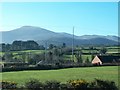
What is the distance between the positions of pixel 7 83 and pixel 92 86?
10.8 ft

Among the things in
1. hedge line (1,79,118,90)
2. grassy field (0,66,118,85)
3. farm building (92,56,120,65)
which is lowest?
grassy field (0,66,118,85)

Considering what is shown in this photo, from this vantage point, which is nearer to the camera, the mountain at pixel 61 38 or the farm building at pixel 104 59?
the farm building at pixel 104 59

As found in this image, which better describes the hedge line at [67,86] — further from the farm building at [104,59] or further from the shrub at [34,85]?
the farm building at [104,59]

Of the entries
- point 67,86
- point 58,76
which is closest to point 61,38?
point 58,76

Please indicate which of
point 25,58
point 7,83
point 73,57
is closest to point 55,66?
point 25,58

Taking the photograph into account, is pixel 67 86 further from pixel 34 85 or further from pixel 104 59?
pixel 104 59

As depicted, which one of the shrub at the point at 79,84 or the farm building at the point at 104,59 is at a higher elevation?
the farm building at the point at 104,59

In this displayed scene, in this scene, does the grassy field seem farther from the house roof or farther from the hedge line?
the house roof

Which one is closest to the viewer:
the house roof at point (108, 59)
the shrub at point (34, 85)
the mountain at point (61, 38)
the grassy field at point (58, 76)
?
the shrub at point (34, 85)

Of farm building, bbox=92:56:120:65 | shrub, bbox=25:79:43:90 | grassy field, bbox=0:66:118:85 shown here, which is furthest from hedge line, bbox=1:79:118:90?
farm building, bbox=92:56:120:65

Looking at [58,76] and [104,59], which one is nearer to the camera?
[58,76]

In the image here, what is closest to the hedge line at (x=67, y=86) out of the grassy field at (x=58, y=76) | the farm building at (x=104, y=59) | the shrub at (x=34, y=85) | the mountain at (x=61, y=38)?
the shrub at (x=34, y=85)

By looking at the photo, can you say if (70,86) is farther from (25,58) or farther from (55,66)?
(25,58)

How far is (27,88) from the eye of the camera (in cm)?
1152
